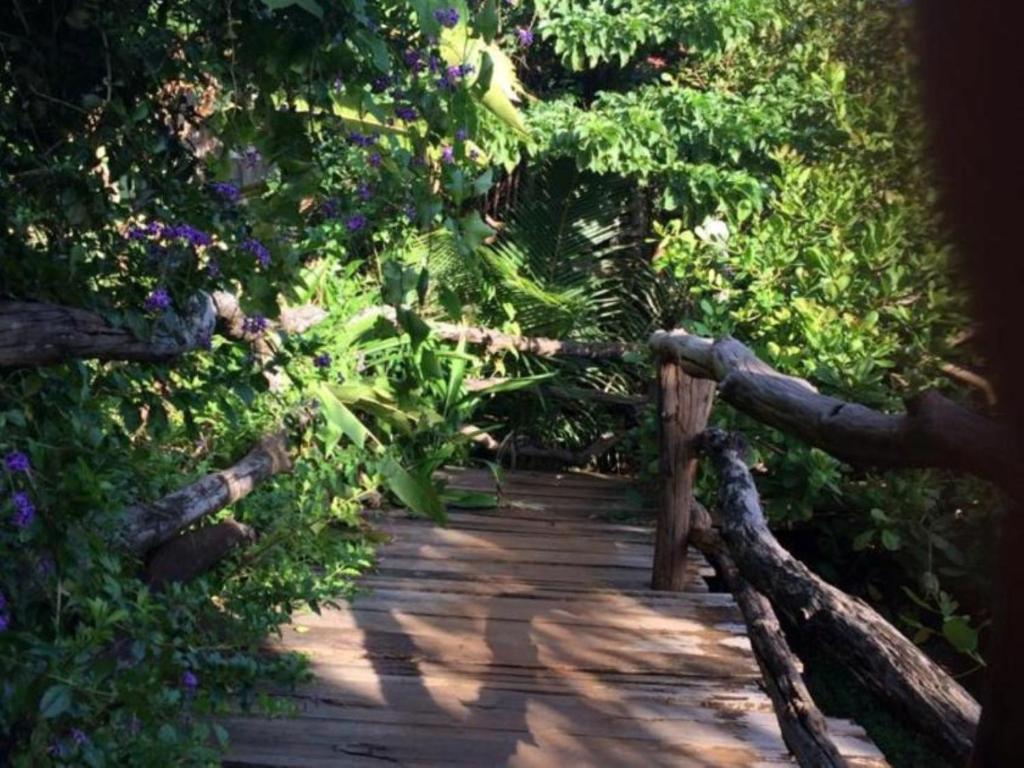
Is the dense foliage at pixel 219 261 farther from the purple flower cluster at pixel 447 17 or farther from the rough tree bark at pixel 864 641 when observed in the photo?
the rough tree bark at pixel 864 641

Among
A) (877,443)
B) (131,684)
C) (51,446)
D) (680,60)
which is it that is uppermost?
(680,60)

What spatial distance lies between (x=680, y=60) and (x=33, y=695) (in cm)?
727

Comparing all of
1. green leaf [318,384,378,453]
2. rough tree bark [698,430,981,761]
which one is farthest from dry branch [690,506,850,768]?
green leaf [318,384,378,453]

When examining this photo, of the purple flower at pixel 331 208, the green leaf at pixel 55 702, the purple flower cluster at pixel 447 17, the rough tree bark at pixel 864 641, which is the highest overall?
the purple flower cluster at pixel 447 17

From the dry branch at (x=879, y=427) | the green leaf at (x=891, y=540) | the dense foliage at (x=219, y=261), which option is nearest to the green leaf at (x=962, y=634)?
the dense foliage at (x=219, y=261)

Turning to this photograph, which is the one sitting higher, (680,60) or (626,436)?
(680,60)

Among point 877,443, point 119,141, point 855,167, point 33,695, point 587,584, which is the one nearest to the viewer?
point 855,167

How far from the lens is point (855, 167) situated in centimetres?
82

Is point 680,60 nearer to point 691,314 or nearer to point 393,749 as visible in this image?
point 691,314

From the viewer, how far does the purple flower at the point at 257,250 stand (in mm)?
2035

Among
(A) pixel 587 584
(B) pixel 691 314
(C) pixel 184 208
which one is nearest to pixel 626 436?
(B) pixel 691 314

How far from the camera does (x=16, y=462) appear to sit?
5.32ft

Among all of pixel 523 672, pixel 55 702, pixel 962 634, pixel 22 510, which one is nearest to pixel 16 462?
pixel 22 510

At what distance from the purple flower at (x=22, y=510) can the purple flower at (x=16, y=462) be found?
37 millimetres
